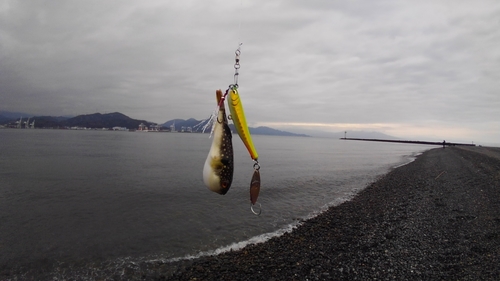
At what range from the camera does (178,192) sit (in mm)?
23984

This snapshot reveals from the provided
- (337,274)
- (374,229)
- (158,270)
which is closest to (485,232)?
(374,229)

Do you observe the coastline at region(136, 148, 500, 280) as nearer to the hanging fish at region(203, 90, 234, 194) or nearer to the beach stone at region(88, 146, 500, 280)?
the beach stone at region(88, 146, 500, 280)

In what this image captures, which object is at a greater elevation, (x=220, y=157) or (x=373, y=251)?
(x=220, y=157)

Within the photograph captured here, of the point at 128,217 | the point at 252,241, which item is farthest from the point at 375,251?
the point at 128,217

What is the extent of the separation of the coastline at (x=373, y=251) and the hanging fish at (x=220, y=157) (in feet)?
24.0

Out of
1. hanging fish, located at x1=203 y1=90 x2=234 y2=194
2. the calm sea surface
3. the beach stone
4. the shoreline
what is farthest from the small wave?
hanging fish, located at x1=203 y1=90 x2=234 y2=194

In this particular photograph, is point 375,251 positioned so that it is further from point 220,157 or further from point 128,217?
point 128,217

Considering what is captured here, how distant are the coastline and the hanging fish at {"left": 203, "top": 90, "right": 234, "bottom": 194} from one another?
7.31 m

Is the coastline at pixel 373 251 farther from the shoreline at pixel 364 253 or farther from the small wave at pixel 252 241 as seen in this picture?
the small wave at pixel 252 241

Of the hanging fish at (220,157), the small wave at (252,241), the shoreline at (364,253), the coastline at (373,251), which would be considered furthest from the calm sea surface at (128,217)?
the hanging fish at (220,157)

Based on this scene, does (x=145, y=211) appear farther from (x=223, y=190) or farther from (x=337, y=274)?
(x=223, y=190)

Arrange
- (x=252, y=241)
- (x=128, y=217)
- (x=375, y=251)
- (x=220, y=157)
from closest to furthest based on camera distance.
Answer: (x=220, y=157)
(x=375, y=251)
(x=252, y=241)
(x=128, y=217)

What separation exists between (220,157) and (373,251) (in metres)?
10.3

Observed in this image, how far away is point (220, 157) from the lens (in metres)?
3.05
